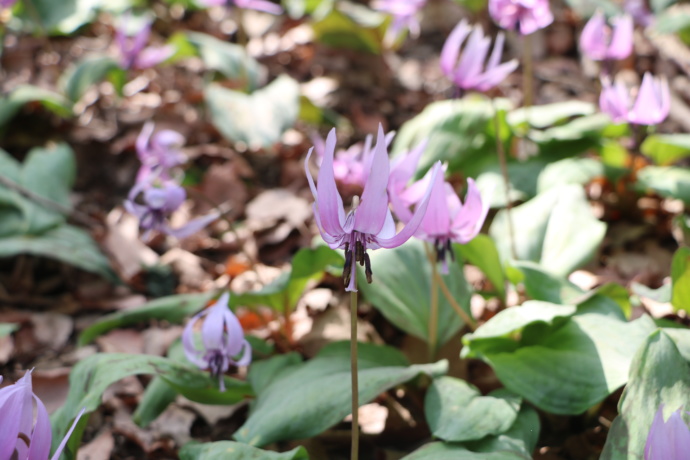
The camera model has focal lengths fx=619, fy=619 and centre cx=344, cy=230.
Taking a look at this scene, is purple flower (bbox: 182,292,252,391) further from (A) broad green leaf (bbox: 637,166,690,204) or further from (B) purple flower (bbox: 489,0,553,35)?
(A) broad green leaf (bbox: 637,166,690,204)

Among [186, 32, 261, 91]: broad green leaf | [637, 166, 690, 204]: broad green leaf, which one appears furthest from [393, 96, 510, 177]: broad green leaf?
[186, 32, 261, 91]: broad green leaf

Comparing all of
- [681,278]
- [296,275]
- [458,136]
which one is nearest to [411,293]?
[296,275]

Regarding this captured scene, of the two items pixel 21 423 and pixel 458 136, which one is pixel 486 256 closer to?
pixel 458 136

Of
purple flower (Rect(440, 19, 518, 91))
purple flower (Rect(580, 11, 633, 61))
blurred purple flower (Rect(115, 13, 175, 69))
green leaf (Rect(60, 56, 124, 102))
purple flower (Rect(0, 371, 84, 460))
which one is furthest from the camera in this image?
green leaf (Rect(60, 56, 124, 102))

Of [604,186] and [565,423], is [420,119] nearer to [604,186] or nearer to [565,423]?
[604,186]

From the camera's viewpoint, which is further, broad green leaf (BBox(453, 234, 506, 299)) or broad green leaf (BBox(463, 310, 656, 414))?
broad green leaf (BBox(453, 234, 506, 299))

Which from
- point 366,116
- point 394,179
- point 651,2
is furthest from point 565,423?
point 651,2
